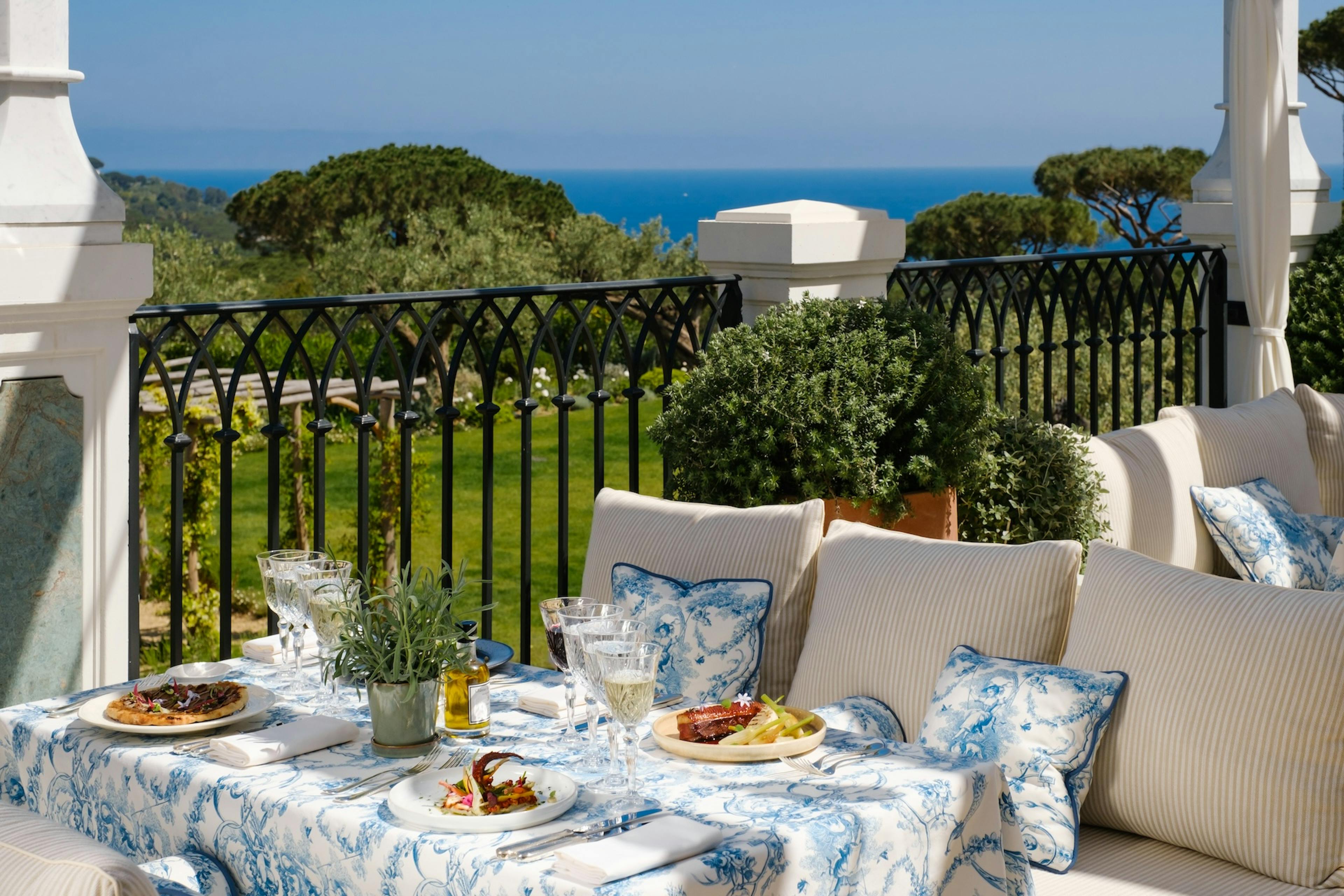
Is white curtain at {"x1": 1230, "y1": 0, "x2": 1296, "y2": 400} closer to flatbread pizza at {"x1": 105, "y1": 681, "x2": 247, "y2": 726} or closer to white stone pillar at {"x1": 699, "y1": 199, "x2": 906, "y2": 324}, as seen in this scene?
white stone pillar at {"x1": 699, "y1": 199, "x2": 906, "y2": 324}

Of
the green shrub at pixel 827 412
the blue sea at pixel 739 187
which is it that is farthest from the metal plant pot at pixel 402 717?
the blue sea at pixel 739 187

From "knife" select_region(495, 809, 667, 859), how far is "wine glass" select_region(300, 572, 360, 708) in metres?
0.55

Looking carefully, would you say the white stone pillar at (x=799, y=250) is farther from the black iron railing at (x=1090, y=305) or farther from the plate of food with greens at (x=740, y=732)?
the plate of food with greens at (x=740, y=732)

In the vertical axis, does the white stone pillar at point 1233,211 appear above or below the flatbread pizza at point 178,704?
above

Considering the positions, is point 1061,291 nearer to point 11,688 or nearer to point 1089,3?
point 11,688

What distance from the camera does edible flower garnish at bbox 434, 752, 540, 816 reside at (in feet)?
5.09

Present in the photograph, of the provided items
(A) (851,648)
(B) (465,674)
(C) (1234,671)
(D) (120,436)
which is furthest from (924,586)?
(D) (120,436)

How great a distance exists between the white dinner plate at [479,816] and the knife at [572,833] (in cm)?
4

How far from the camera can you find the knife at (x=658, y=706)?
1926 millimetres

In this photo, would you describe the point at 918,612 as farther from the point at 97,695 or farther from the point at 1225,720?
the point at 97,695

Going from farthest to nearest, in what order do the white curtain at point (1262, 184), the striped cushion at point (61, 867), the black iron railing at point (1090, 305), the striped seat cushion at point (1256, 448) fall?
1. the white curtain at point (1262, 184)
2. the black iron railing at point (1090, 305)
3. the striped seat cushion at point (1256, 448)
4. the striped cushion at point (61, 867)

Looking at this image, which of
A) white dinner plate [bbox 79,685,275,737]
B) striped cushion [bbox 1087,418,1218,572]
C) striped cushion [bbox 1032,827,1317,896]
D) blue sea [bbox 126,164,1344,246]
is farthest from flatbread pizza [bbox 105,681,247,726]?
blue sea [bbox 126,164,1344,246]

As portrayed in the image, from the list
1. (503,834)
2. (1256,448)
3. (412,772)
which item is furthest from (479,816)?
(1256,448)

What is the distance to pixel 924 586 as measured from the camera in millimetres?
2434
